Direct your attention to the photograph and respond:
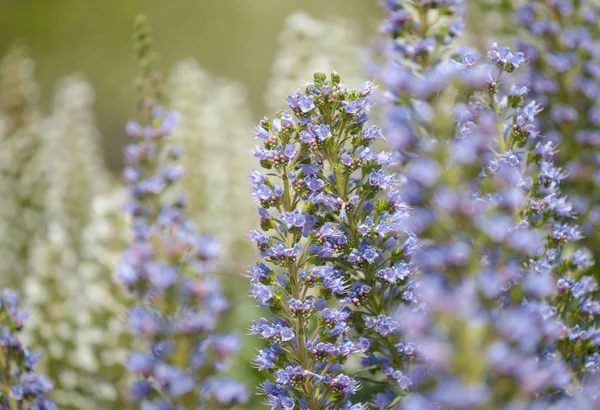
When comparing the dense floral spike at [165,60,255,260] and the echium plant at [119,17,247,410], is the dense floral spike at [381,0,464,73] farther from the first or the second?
the dense floral spike at [165,60,255,260]

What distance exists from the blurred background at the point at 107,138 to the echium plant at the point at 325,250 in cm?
34

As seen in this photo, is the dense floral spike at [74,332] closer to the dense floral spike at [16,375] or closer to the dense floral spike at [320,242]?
the dense floral spike at [16,375]

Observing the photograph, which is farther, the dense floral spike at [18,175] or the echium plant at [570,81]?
the dense floral spike at [18,175]

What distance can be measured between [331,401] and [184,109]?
278 inches

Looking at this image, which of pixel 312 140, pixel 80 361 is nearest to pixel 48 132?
pixel 80 361

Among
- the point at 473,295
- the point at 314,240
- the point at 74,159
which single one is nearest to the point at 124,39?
the point at 74,159

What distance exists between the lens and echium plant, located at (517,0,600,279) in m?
4.07

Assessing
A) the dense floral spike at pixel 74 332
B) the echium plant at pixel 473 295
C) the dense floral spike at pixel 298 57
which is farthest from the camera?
the dense floral spike at pixel 298 57

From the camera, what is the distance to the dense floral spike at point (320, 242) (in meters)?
2.45

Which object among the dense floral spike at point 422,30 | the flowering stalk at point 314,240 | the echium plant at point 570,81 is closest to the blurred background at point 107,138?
the flowering stalk at point 314,240

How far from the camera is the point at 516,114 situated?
275 centimetres

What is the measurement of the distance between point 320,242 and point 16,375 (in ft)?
4.90

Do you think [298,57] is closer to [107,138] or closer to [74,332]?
[74,332]

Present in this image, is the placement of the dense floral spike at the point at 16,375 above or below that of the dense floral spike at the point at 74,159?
below
